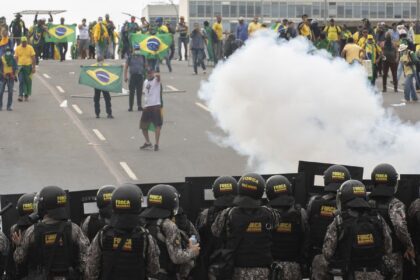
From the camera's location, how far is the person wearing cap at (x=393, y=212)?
380 inches

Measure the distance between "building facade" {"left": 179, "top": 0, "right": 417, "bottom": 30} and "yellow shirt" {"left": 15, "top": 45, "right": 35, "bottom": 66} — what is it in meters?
62.0

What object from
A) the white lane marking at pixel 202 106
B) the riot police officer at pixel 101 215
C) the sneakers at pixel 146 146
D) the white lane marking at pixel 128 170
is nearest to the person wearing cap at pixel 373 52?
the white lane marking at pixel 202 106

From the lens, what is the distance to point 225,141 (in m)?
23.7

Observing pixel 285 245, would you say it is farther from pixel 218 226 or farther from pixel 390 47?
pixel 390 47

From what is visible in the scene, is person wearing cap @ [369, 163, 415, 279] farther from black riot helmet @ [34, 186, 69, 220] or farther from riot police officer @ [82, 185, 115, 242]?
black riot helmet @ [34, 186, 69, 220]

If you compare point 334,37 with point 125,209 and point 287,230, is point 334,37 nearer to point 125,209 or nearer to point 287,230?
point 287,230

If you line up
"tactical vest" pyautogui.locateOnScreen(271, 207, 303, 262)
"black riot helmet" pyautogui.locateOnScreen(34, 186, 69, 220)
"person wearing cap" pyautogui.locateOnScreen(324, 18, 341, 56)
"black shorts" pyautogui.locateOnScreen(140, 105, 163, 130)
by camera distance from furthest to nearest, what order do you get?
"person wearing cap" pyautogui.locateOnScreen(324, 18, 341, 56) → "black shorts" pyautogui.locateOnScreen(140, 105, 163, 130) → "tactical vest" pyautogui.locateOnScreen(271, 207, 303, 262) → "black riot helmet" pyautogui.locateOnScreen(34, 186, 69, 220)

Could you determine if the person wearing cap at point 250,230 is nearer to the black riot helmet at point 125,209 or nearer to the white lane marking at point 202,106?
the black riot helmet at point 125,209

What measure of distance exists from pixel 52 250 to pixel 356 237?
2.87 m

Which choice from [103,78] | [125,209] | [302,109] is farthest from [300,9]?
[125,209]

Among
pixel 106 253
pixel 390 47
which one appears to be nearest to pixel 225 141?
pixel 390 47

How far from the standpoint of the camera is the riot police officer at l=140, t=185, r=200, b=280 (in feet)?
28.2

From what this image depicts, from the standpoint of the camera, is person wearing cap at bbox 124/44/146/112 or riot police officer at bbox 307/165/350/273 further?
person wearing cap at bbox 124/44/146/112

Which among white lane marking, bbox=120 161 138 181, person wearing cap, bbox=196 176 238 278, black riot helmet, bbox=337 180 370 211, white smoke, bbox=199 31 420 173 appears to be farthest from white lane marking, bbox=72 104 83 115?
black riot helmet, bbox=337 180 370 211
